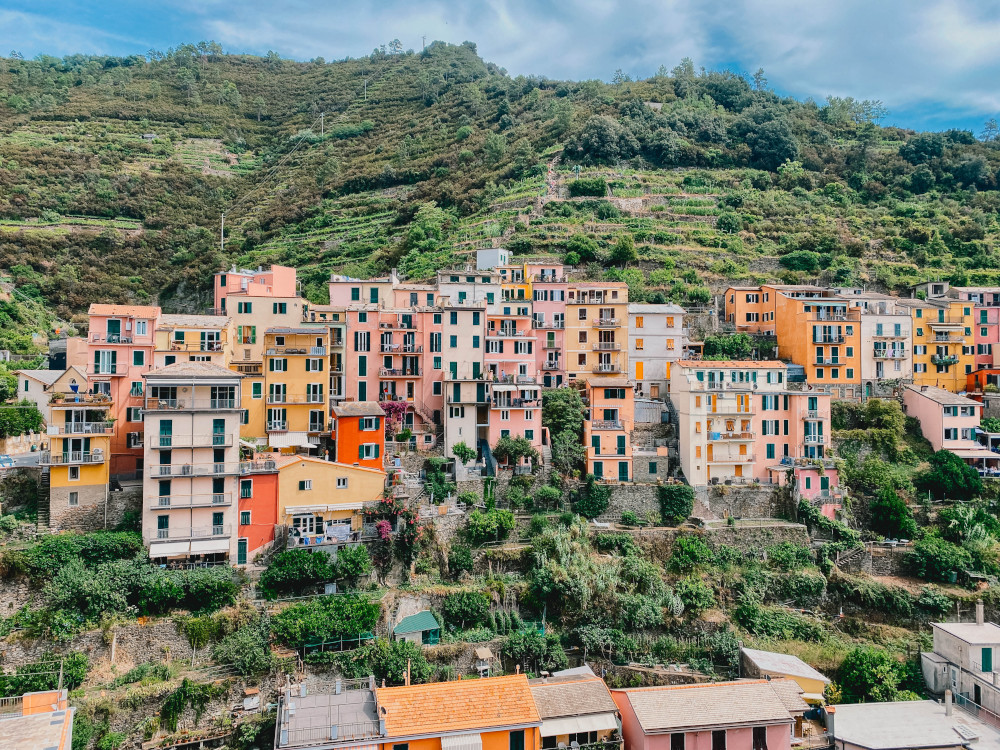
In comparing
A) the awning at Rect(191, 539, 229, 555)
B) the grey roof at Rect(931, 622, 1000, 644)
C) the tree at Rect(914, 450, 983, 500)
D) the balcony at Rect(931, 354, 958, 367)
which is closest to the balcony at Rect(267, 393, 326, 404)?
the awning at Rect(191, 539, 229, 555)

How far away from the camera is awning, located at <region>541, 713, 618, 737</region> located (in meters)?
26.1

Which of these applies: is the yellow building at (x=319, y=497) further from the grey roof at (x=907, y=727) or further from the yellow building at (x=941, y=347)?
the yellow building at (x=941, y=347)

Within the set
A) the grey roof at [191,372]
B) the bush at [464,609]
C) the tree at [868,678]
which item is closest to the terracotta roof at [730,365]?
the tree at [868,678]

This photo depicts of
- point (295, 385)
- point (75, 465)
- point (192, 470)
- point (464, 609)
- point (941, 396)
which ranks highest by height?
point (295, 385)

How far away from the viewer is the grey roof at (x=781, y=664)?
29703 millimetres

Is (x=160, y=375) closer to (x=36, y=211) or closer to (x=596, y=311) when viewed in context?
(x=596, y=311)

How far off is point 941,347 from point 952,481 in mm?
13279

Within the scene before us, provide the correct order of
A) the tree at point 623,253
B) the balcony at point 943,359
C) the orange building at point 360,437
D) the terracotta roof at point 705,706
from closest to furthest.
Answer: the terracotta roof at point 705,706 < the orange building at point 360,437 < the balcony at point 943,359 < the tree at point 623,253

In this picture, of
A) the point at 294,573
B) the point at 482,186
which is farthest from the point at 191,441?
the point at 482,186

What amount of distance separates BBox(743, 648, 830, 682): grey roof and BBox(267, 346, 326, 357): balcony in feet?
86.5

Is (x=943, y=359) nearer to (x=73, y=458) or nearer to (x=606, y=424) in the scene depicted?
(x=606, y=424)

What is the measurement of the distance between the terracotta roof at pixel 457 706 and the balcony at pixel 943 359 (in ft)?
127

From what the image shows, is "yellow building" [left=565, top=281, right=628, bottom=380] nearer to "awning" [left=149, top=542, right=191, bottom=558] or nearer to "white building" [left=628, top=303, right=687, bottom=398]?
"white building" [left=628, top=303, right=687, bottom=398]

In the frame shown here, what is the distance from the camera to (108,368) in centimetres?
3631
